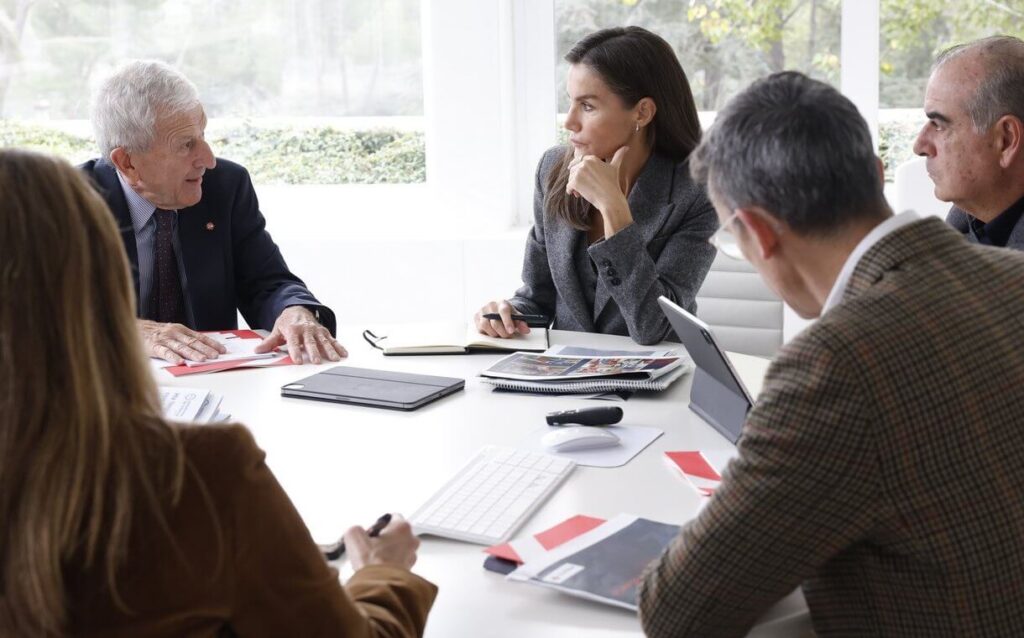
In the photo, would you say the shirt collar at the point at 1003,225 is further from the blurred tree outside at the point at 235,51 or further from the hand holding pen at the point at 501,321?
the blurred tree outside at the point at 235,51

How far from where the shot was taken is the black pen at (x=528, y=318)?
2.72 metres

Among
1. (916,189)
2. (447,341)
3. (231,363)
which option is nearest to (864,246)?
(447,341)

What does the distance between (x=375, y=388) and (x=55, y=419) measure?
4.39 feet

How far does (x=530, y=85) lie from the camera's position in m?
4.26

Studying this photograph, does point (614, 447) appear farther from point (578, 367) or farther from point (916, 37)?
point (916, 37)

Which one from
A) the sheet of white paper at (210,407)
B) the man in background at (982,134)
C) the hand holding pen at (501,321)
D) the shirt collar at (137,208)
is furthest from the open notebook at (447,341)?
the man in background at (982,134)

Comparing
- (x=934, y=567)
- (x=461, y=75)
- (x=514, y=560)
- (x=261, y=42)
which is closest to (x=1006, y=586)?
(x=934, y=567)

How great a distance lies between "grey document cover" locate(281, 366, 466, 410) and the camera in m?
2.23

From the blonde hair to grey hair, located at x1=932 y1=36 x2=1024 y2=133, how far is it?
79.8 inches

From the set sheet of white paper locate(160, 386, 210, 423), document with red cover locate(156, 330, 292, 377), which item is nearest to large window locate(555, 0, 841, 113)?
document with red cover locate(156, 330, 292, 377)

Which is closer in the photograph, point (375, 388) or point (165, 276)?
point (375, 388)

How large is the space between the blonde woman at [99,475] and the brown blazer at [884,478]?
44 cm

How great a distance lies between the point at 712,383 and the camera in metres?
2.05

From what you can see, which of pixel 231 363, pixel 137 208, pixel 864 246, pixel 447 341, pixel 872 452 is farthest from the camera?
pixel 137 208
